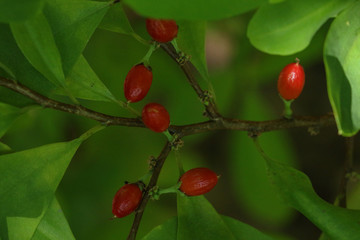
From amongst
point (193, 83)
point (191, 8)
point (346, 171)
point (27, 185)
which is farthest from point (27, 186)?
point (346, 171)

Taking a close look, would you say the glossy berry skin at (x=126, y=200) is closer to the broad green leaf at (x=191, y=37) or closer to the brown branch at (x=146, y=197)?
the brown branch at (x=146, y=197)

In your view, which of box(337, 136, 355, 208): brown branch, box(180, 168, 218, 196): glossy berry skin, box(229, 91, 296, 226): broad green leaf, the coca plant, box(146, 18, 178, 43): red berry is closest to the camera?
the coca plant

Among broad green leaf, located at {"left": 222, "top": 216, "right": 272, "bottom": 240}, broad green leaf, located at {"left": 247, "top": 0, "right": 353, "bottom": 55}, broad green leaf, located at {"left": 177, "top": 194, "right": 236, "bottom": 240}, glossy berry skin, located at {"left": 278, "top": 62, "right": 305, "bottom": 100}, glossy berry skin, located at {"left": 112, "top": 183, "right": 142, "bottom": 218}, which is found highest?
broad green leaf, located at {"left": 247, "top": 0, "right": 353, "bottom": 55}

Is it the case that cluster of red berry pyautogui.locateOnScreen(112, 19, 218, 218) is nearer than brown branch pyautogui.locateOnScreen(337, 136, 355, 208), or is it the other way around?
cluster of red berry pyautogui.locateOnScreen(112, 19, 218, 218)

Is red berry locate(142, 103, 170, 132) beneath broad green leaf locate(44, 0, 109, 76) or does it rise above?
beneath

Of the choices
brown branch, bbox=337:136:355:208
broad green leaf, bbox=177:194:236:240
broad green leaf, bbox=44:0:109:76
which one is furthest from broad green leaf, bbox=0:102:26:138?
brown branch, bbox=337:136:355:208

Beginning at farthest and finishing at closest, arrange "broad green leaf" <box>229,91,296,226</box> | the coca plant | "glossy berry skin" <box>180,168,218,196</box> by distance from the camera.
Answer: "broad green leaf" <box>229,91,296,226</box>, "glossy berry skin" <box>180,168,218,196</box>, the coca plant

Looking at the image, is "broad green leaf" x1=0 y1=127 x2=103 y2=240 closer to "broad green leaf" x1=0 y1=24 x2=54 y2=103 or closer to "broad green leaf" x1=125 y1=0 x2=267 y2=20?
"broad green leaf" x1=0 y1=24 x2=54 y2=103

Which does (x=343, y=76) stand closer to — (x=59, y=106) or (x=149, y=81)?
(x=149, y=81)

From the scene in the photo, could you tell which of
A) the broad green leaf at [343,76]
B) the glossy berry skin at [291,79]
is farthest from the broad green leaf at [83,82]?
the broad green leaf at [343,76]
